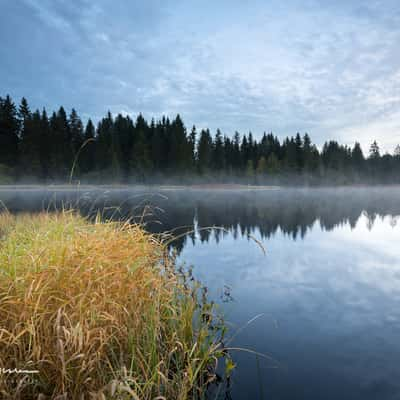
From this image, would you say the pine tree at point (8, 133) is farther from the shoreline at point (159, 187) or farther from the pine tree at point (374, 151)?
the pine tree at point (374, 151)

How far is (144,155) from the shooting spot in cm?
6069

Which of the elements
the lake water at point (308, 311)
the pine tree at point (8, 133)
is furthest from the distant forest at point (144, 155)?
the lake water at point (308, 311)

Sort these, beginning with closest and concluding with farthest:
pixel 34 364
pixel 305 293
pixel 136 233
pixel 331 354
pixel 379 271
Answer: pixel 34 364
pixel 331 354
pixel 136 233
pixel 305 293
pixel 379 271

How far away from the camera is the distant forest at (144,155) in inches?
2195

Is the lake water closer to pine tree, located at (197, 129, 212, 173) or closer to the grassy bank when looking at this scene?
the grassy bank

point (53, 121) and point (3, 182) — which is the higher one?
point (53, 121)

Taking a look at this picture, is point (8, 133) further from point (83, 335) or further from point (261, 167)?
point (83, 335)

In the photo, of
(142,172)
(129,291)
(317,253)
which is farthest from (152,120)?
(129,291)

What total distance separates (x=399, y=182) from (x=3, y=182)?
10692 cm

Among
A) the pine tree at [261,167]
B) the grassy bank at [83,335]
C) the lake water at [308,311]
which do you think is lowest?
the lake water at [308,311]

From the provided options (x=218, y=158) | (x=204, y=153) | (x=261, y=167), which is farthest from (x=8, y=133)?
(x=261, y=167)

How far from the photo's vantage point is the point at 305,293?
6.16m

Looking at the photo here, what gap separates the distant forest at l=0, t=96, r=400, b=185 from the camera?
55.8m

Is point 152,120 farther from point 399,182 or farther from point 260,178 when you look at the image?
point 399,182
